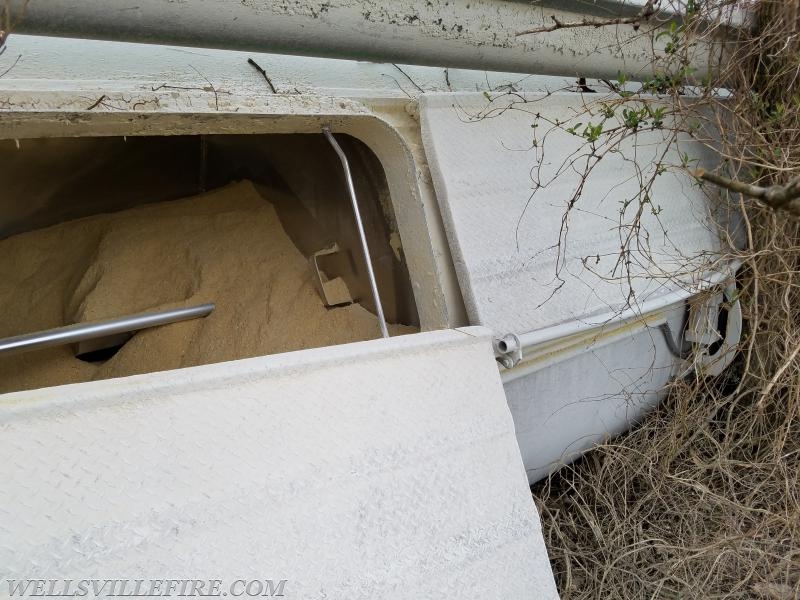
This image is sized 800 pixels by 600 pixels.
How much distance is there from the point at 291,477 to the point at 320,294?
1.12 meters

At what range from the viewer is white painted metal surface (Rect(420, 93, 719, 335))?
194 centimetres

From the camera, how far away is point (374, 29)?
70.3 inches

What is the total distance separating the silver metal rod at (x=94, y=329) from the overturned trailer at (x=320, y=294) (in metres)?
0.02

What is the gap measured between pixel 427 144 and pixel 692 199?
63.9 inches

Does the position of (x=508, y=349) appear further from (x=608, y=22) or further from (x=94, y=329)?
(x=94, y=329)

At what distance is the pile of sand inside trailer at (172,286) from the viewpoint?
229cm

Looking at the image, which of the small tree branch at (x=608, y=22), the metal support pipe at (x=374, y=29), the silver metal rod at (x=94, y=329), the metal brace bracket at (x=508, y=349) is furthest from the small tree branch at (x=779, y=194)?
the silver metal rod at (x=94, y=329)

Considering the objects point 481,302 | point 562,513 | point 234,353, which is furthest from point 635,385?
point 234,353

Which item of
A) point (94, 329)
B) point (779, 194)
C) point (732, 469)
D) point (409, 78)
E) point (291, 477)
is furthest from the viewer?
point (732, 469)

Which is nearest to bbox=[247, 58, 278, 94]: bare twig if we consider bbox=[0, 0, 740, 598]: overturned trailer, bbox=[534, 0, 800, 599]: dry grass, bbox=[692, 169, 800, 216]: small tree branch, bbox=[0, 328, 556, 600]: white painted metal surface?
bbox=[0, 0, 740, 598]: overturned trailer

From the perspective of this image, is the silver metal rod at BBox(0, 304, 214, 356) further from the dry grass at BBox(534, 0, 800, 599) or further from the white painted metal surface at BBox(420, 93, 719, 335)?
the dry grass at BBox(534, 0, 800, 599)

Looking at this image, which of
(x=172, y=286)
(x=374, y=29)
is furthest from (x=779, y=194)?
(x=172, y=286)

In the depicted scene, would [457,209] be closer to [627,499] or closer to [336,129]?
[336,129]

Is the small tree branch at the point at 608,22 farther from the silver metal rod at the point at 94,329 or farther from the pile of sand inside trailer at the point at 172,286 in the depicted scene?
the silver metal rod at the point at 94,329
